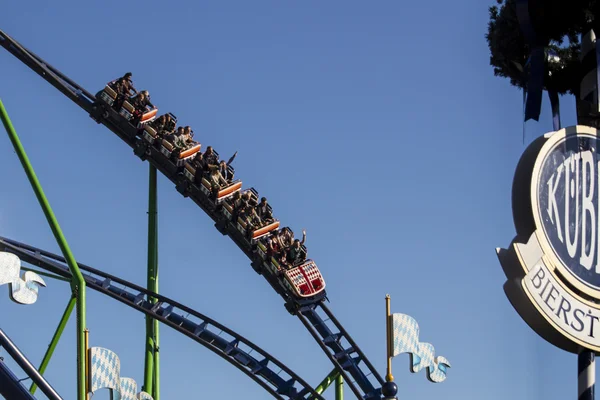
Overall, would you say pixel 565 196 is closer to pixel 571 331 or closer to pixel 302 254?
pixel 571 331

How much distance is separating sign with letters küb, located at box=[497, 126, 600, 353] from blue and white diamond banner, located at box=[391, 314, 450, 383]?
4.56 feet

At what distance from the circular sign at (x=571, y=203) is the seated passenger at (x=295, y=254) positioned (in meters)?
8.90

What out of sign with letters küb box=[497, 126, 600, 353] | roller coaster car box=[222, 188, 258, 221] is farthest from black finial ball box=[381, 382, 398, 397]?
roller coaster car box=[222, 188, 258, 221]

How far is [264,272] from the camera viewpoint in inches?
642

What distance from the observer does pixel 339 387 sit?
50.9ft

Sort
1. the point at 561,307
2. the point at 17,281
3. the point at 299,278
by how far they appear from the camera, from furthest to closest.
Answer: the point at 299,278, the point at 17,281, the point at 561,307

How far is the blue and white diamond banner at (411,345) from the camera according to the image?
8289 millimetres

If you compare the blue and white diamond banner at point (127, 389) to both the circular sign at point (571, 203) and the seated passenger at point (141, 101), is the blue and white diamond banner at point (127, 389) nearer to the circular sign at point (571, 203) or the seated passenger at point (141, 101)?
the circular sign at point (571, 203)

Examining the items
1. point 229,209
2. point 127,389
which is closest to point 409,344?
point 127,389

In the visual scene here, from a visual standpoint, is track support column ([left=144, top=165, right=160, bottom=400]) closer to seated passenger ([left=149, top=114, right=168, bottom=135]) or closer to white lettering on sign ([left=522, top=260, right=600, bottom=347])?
seated passenger ([left=149, top=114, right=168, bottom=135])

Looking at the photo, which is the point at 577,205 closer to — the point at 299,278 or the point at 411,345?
the point at 411,345

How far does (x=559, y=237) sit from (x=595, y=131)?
861 mm

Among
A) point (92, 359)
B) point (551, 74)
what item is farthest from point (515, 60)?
point (92, 359)

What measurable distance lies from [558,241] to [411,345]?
1602mm
